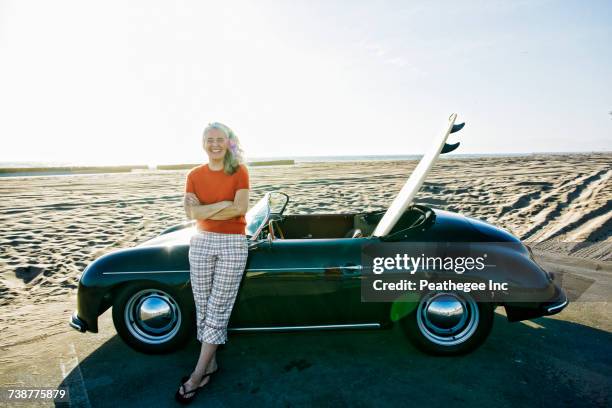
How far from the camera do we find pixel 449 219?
3.35 metres

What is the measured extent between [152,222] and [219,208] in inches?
271

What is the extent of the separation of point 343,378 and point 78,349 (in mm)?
2493

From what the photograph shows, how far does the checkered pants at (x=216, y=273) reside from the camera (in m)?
2.58

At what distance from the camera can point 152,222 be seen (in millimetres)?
8602

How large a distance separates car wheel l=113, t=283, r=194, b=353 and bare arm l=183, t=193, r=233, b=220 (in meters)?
0.91

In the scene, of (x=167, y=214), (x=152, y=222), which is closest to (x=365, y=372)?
(x=152, y=222)

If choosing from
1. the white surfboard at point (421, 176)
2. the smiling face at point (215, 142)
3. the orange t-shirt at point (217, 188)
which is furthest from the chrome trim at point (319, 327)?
the smiling face at point (215, 142)

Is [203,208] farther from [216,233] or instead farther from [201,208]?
[216,233]

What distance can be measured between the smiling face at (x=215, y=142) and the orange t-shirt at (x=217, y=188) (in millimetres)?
143

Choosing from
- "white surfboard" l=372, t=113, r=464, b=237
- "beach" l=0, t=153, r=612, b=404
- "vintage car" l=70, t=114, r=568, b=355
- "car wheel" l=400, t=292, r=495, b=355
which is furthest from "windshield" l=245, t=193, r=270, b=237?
"beach" l=0, t=153, r=612, b=404

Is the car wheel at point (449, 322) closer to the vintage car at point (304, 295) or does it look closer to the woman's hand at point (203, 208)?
the vintage car at point (304, 295)

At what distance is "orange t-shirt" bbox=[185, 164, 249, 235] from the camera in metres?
2.55

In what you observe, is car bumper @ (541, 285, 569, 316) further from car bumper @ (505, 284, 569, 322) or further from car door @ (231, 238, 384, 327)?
car door @ (231, 238, 384, 327)

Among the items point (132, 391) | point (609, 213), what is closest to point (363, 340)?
point (132, 391)
